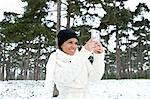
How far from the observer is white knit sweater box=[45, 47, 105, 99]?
2.93 m

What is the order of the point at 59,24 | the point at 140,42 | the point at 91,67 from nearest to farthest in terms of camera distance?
the point at 91,67 < the point at 59,24 < the point at 140,42

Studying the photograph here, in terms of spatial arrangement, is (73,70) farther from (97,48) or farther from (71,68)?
(97,48)

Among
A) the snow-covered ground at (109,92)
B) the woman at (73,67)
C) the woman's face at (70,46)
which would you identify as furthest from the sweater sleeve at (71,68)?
the snow-covered ground at (109,92)

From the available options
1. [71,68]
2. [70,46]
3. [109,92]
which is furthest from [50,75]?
[109,92]

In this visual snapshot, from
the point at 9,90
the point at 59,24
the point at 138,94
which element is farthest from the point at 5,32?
the point at 138,94

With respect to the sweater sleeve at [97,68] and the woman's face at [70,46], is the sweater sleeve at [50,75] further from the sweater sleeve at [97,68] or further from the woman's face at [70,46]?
the sweater sleeve at [97,68]

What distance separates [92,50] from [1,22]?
66.8 ft

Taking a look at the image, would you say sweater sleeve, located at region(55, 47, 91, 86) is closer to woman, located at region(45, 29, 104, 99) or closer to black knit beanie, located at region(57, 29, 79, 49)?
woman, located at region(45, 29, 104, 99)

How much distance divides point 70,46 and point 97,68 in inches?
12.7

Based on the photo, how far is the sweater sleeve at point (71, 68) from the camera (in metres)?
2.90

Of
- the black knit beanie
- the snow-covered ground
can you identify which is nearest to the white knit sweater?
the black knit beanie

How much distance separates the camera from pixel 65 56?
310 centimetres

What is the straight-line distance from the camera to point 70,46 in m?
3.17

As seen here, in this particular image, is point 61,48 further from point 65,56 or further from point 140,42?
point 140,42
